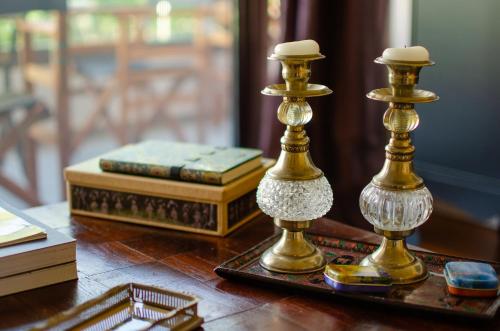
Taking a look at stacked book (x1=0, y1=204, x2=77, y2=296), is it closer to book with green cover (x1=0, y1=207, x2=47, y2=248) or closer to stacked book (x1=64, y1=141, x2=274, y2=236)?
book with green cover (x1=0, y1=207, x2=47, y2=248)

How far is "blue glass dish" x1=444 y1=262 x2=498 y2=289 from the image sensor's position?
1.01 m

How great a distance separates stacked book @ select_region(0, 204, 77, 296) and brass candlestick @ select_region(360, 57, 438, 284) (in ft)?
1.40

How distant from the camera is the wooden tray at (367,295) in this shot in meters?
0.99

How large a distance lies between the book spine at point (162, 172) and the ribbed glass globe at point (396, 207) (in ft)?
1.06

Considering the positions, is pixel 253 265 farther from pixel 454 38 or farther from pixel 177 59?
pixel 177 59

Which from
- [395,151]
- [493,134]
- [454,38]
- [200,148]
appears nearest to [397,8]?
[454,38]

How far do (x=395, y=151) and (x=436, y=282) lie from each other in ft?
0.64

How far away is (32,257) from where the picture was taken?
3.49ft

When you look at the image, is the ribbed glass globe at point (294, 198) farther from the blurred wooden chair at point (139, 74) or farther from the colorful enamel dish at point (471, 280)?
the blurred wooden chair at point (139, 74)

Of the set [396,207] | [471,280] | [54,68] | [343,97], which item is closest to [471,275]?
[471,280]

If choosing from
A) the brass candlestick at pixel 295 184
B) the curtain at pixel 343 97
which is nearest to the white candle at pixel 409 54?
the brass candlestick at pixel 295 184

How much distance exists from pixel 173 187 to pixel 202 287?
266mm

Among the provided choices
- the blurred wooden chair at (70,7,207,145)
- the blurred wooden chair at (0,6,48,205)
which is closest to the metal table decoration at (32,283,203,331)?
the blurred wooden chair at (0,6,48,205)

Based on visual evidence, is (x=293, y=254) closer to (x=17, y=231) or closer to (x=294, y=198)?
(x=294, y=198)
